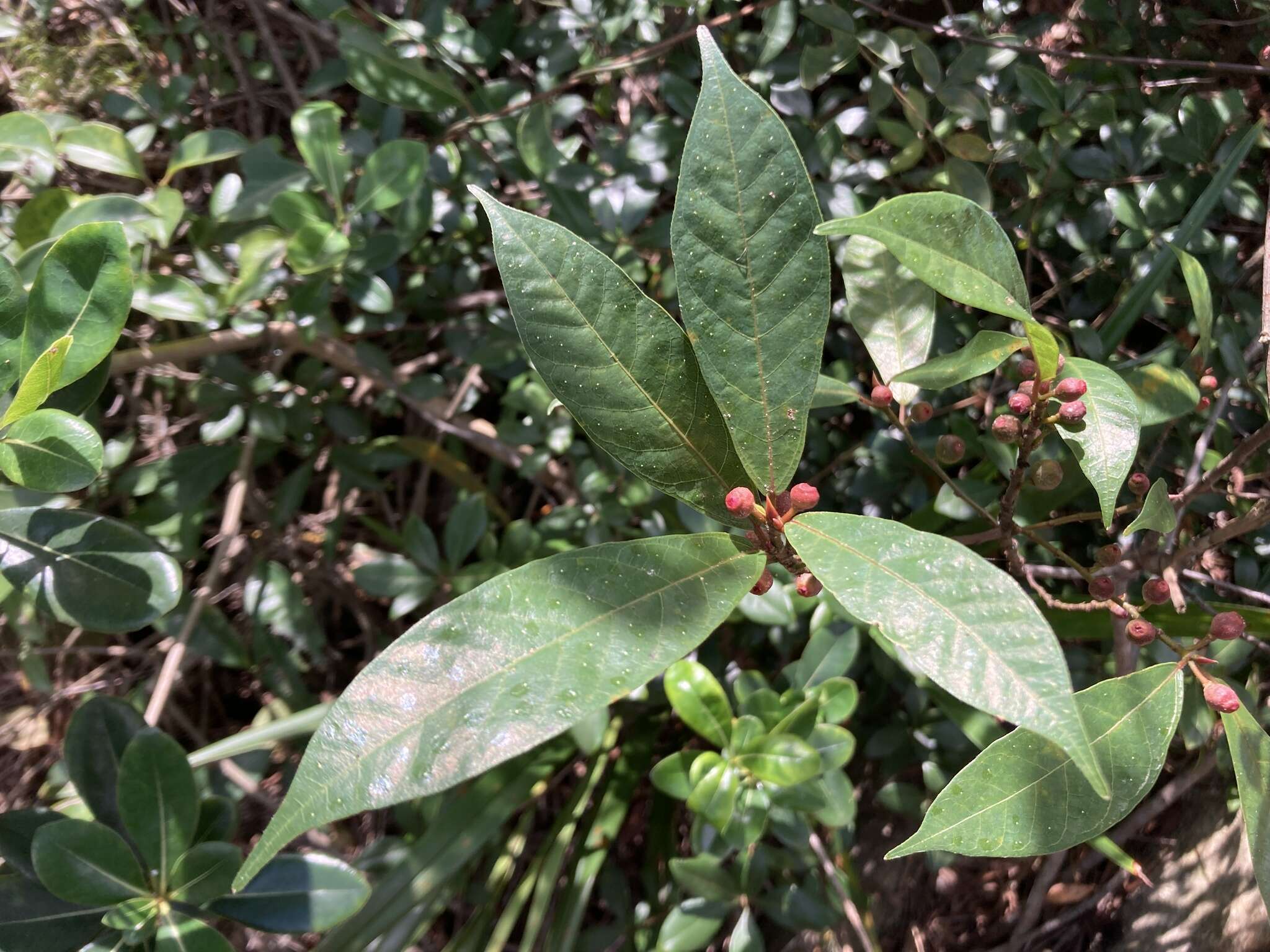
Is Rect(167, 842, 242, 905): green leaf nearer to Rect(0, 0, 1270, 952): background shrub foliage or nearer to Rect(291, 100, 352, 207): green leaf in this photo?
Rect(0, 0, 1270, 952): background shrub foliage

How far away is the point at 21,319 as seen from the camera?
0.81 m

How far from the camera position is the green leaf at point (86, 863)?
0.96 metres

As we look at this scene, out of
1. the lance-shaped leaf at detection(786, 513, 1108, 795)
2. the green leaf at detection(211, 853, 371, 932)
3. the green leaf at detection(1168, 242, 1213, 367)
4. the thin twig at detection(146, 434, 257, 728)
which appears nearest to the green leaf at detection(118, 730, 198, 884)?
the green leaf at detection(211, 853, 371, 932)

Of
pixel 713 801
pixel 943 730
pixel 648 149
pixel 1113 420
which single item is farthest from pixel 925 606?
pixel 648 149

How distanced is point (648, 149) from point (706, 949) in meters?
1.49

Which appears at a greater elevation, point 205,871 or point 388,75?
point 388,75

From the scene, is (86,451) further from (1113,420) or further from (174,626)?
(1113,420)

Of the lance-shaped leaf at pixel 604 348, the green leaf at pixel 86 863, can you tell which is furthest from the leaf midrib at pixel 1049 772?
the green leaf at pixel 86 863

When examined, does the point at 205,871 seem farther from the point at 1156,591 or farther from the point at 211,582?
the point at 1156,591

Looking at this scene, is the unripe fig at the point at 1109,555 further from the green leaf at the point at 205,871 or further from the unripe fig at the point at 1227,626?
the green leaf at the point at 205,871

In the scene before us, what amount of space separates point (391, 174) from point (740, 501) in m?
0.87

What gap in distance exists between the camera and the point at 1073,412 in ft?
2.17

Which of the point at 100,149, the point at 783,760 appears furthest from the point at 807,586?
the point at 100,149

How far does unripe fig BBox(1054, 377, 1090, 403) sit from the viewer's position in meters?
0.66
